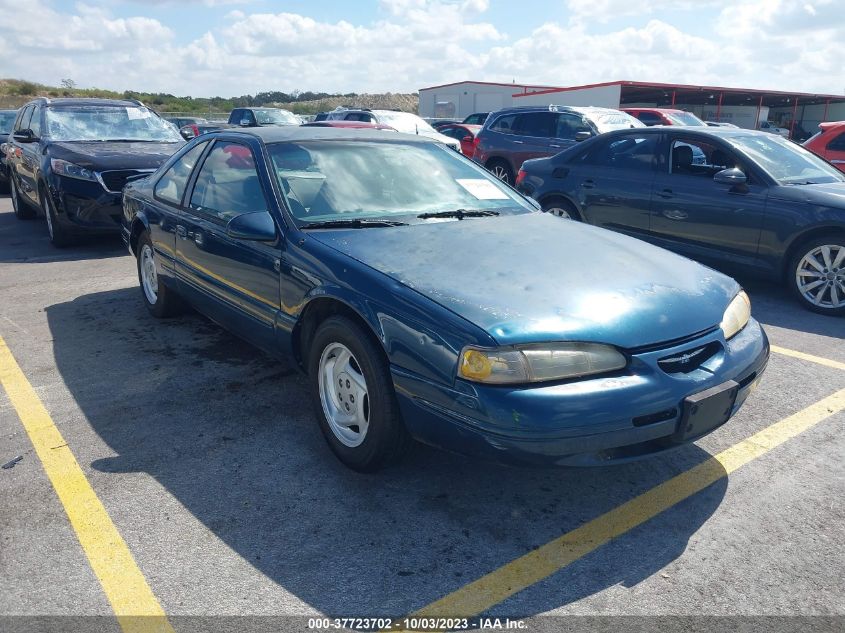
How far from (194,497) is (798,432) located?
2.99m

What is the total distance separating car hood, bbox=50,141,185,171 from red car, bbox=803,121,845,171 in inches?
356

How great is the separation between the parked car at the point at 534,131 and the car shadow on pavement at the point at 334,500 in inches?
351

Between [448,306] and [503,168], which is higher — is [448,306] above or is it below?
above

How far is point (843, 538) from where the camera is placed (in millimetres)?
2680

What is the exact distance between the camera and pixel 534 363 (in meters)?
2.52

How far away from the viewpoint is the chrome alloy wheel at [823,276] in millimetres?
5676

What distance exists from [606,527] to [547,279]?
3.41 ft

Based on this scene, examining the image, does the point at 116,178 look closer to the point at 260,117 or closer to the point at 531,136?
the point at 531,136

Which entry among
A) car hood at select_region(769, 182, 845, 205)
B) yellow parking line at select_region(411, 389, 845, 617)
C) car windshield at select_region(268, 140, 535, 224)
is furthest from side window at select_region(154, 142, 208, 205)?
car hood at select_region(769, 182, 845, 205)

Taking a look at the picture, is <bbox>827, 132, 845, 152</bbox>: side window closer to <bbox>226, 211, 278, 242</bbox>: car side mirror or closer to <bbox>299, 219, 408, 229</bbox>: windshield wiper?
<bbox>299, 219, 408, 229</bbox>: windshield wiper

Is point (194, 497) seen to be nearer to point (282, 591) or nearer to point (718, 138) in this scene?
point (282, 591)

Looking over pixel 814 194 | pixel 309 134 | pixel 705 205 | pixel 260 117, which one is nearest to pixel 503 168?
pixel 705 205

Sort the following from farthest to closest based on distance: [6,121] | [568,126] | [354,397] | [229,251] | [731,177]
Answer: [6,121] → [568,126] → [731,177] → [229,251] → [354,397]

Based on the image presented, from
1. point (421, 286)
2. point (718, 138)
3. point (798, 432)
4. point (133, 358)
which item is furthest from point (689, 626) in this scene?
point (718, 138)
